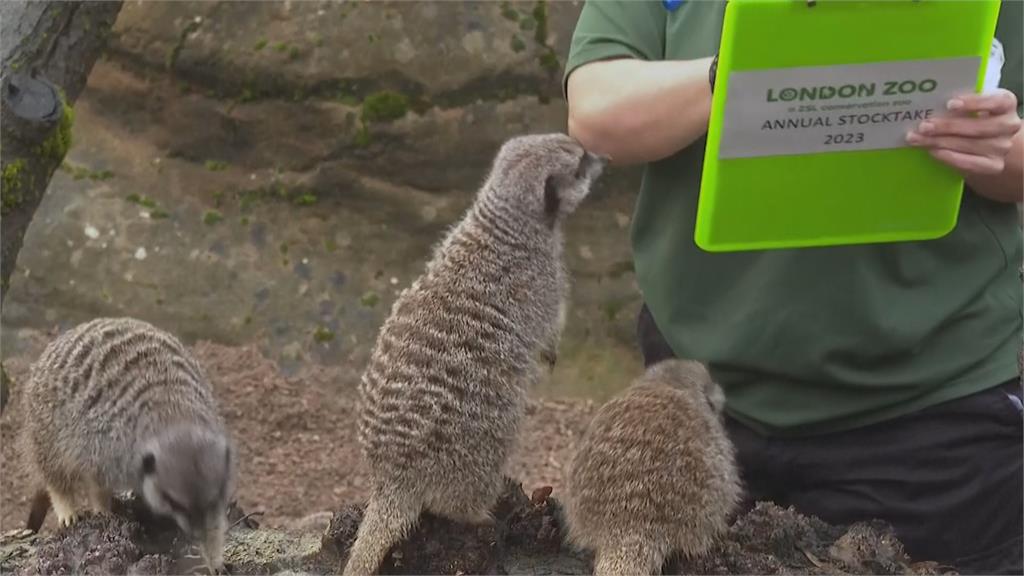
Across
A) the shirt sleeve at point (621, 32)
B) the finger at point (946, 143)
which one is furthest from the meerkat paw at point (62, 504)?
the finger at point (946, 143)

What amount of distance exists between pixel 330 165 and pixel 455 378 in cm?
271

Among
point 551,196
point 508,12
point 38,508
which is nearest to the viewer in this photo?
point 551,196

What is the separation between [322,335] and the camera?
12.9 feet

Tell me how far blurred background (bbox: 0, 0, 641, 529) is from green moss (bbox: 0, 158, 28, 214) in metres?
1.62

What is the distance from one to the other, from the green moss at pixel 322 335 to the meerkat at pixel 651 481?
2420 millimetres

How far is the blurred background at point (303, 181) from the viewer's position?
395 centimetres

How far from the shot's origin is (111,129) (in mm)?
4273

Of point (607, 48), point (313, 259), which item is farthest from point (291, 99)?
point (607, 48)

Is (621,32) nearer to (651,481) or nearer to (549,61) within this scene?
(651,481)

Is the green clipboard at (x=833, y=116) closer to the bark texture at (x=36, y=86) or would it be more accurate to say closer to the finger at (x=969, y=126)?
the finger at (x=969, y=126)

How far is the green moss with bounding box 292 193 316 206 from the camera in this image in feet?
13.5

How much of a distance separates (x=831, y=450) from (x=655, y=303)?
1.43 feet

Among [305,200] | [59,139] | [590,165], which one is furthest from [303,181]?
[590,165]

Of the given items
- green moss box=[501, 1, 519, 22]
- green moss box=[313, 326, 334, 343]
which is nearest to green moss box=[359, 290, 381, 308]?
green moss box=[313, 326, 334, 343]
